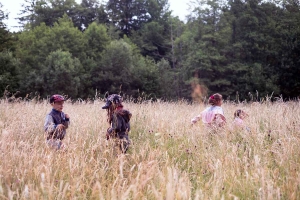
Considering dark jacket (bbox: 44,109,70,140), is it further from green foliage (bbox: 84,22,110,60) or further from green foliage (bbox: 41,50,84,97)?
green foliage (bbox: 84,22,110,60)

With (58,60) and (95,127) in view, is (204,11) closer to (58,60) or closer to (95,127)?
(58,60)

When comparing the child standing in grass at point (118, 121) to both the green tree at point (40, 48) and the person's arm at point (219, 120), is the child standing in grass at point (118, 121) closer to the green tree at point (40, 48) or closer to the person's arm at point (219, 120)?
the person's arm at point (219, 120)

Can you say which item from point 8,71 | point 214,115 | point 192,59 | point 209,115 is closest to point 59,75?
point 8,71

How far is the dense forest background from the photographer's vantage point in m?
22.5

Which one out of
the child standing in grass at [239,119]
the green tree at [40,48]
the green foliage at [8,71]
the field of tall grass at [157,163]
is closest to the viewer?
the field of tall grass at [157,163]

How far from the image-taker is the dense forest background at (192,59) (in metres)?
22.5

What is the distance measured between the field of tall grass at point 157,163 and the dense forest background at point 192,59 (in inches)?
675

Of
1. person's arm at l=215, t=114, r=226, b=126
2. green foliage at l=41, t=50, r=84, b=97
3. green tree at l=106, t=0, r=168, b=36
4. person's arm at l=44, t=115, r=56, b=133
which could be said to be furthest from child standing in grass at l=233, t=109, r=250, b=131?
green tree at l=106, t=0, r=168, b=36

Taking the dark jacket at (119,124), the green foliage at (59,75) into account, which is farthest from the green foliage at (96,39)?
the dark jacket at (119,124)

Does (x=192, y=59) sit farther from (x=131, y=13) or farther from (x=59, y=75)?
(x=131, y=13)

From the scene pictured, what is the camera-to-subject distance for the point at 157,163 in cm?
286

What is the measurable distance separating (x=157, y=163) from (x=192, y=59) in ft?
69.7

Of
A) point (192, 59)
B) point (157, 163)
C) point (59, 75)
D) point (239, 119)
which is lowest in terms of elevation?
point (157, 163)

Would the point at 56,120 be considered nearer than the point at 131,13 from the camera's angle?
Yes
